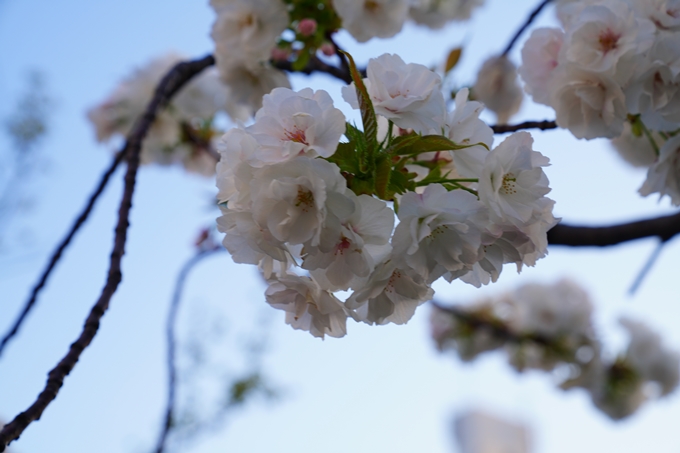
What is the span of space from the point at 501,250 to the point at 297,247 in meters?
0.21

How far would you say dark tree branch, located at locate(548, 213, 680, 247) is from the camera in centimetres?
117

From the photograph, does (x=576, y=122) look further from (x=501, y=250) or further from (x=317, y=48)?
(x=317, y=48)

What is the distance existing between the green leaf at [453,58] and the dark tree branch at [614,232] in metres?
0.45

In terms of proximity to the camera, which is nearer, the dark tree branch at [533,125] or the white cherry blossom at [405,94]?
the white cherry blossom at [405,94]

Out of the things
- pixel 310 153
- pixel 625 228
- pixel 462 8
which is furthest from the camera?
pixel 462 8

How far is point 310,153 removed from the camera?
21.4 inches

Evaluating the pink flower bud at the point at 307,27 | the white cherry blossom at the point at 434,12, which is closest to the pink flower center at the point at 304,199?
the pink flower bud at the point at 307,27

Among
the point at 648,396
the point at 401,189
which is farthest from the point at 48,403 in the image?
the point at 648,396

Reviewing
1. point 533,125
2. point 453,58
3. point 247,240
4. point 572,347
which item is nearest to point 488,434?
point 572,347

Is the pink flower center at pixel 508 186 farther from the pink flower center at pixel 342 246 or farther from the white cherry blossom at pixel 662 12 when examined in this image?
the white cherry blossom at pixel 662 12

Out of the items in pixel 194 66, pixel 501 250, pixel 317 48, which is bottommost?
pixel 501 250

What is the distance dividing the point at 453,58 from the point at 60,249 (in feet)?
3.05

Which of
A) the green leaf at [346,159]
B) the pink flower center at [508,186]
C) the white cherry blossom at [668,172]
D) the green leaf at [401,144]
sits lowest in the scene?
the white cherry blossom at [668,172]

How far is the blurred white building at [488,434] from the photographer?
23.6m
